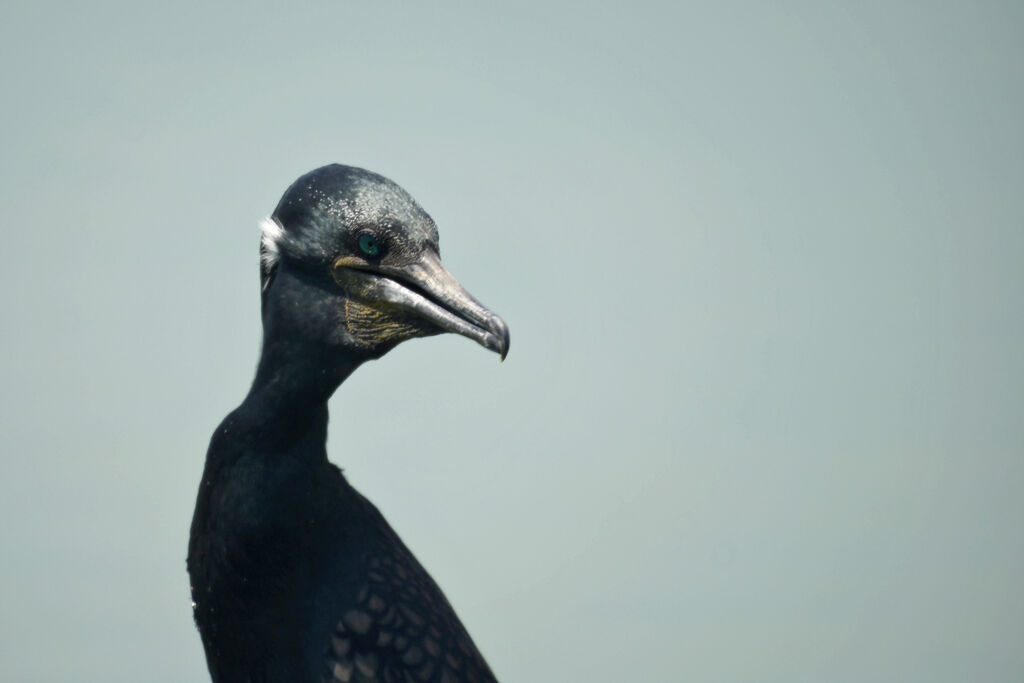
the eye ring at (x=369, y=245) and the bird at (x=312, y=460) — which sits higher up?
the eye ring at (x=369, y=245)

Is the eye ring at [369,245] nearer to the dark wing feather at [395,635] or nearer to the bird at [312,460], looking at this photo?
the bird at [312,460]

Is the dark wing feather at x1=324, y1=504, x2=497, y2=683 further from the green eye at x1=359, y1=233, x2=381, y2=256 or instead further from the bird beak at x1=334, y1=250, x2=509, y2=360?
the green eye at x1=359, y1=233, x2=381, y2=256

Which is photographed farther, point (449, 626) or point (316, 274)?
point (449, 626)

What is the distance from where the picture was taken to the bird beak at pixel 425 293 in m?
3.48

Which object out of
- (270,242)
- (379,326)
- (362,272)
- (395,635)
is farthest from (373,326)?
(395,635)

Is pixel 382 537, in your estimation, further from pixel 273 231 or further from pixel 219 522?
pixel 273 231

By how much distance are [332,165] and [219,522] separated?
3.75 feet

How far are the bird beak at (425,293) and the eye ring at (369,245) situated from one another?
0.11ft

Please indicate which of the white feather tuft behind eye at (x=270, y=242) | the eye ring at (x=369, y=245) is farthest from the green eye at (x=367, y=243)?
the white feather tuft behind eye at (x=270, y=242)

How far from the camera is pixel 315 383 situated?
3.66m

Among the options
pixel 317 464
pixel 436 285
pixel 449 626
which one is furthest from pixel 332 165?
pixel 449 626

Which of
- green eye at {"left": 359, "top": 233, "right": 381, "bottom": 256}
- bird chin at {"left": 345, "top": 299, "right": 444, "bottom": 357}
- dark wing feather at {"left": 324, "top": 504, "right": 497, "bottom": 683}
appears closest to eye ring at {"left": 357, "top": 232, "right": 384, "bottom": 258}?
green eye at {"left": 359, "top": 233, "right": 381, "bottom": 256}

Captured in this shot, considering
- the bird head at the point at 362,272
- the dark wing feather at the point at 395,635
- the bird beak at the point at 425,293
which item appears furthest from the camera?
the dark wing feather at the point at 395,635

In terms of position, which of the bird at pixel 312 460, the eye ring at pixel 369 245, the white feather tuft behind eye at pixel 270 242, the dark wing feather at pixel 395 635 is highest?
the white feather tuft behind eye at pixel 270 242
